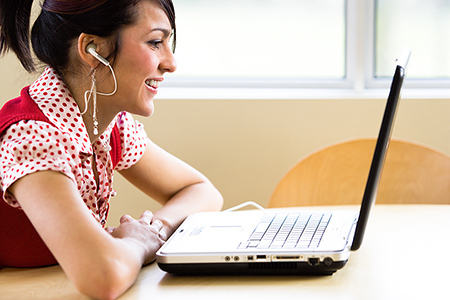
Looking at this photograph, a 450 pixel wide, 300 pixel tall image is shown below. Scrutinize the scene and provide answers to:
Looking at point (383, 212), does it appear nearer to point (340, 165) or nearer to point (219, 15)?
point (340, 165)

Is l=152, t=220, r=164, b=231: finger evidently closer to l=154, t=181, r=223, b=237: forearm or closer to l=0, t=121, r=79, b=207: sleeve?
l=154, t=181, r=223, b=237: forearm

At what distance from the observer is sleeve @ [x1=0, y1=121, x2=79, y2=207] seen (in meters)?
0.95

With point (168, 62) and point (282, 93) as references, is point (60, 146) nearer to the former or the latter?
point (168, 62)

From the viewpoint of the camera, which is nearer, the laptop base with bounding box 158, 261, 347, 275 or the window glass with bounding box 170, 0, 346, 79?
the laptop base with bounding box 158, 261, 347, 275

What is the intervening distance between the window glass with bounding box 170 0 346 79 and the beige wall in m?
0.23

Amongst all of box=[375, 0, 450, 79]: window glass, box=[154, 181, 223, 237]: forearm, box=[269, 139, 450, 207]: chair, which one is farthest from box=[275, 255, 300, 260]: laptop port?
box=[375, 0, 450, 79]: window glass

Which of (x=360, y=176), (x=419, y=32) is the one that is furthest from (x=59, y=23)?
(x=419, y=32)

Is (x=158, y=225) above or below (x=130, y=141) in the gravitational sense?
below

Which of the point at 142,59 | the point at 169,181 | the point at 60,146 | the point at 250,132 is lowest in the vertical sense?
the point at 250,132

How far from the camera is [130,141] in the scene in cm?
135

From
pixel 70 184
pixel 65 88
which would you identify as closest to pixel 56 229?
pixel 70 184

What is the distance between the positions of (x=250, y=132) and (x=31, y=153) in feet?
4.33

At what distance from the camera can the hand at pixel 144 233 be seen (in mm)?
1033

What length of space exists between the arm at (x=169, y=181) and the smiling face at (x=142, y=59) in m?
0.25
